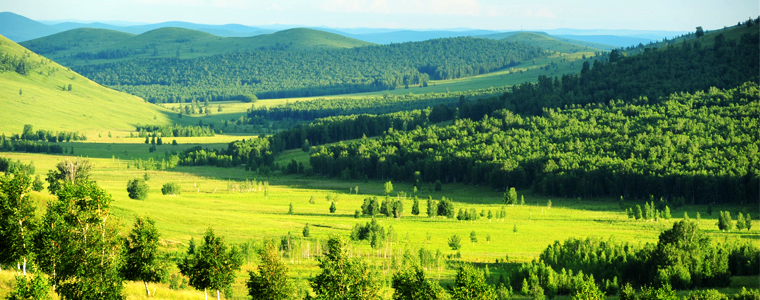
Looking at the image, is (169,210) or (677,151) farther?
(677,151)

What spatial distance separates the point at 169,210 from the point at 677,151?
10849 cm

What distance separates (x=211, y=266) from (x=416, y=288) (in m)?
18.4

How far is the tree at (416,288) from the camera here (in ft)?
179

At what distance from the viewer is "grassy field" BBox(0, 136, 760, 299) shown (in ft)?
322

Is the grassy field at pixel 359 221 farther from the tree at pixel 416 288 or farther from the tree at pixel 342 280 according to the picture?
the tree at pixel 416 288

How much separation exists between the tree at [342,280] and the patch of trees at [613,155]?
101974 millimetres

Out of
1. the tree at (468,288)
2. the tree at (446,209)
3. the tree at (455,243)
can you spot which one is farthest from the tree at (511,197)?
the tree at (468,288)

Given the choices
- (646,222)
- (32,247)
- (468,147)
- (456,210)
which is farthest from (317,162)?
(32,247)

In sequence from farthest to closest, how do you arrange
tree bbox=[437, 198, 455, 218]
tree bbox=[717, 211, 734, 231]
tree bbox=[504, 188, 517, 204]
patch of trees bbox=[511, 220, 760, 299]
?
tree bbox=[504, 188, 517, 204] → tree bbox=[437, 198, 455, 218] → tree bbox=[717, 211, 734, 231] → patch of trees bbox=[511, 220, 760, 299]

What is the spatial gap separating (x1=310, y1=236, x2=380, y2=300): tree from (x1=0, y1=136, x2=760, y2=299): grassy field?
14672 millimetres

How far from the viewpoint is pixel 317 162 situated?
195250mm

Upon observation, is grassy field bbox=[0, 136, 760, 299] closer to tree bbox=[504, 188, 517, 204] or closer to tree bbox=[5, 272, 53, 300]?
A: tree bbox=[504, 188, 517, 204]

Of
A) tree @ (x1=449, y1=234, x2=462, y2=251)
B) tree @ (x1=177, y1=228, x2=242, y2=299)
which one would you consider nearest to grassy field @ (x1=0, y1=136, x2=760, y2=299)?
tree @ (x1=449, y1=234, x2=462, y2=251)

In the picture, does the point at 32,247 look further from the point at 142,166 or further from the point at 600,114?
the point at 600,114
